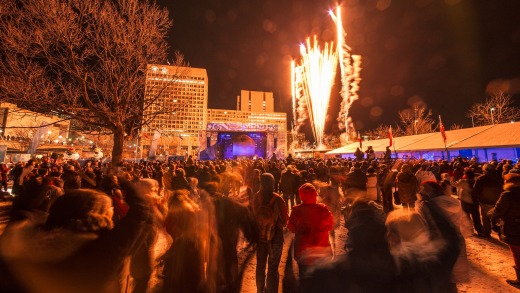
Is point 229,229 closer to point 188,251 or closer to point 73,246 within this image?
point 188,251

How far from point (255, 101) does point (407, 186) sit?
153687 mm

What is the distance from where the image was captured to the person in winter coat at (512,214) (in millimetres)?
3951

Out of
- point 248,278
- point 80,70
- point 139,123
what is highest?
point 80,70

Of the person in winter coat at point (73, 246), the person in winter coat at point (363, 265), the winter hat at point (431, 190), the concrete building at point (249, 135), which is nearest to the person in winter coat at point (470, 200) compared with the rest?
the winter hat at point (431, 190)

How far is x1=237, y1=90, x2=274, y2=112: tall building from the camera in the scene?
15625 cm

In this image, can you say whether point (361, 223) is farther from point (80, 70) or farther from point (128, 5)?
point (128, 5)

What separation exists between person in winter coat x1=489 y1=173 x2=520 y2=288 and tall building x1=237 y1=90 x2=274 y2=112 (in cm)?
15310

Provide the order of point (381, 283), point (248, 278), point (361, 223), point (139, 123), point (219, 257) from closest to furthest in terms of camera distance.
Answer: point (381, 283) → point (361, 223) → point (219, 257) → point (248, 278) → point (139, 123)

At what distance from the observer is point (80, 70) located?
435 inches

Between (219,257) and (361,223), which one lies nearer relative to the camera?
(361,223)

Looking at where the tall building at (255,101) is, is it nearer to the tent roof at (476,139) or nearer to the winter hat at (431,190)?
the tent roof at (476,139)

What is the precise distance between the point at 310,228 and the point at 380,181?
27.7 ft

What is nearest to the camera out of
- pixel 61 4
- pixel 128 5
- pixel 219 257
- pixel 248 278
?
pixel 219 257

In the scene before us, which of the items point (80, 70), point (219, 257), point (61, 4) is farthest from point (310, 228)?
point (61, 4)
